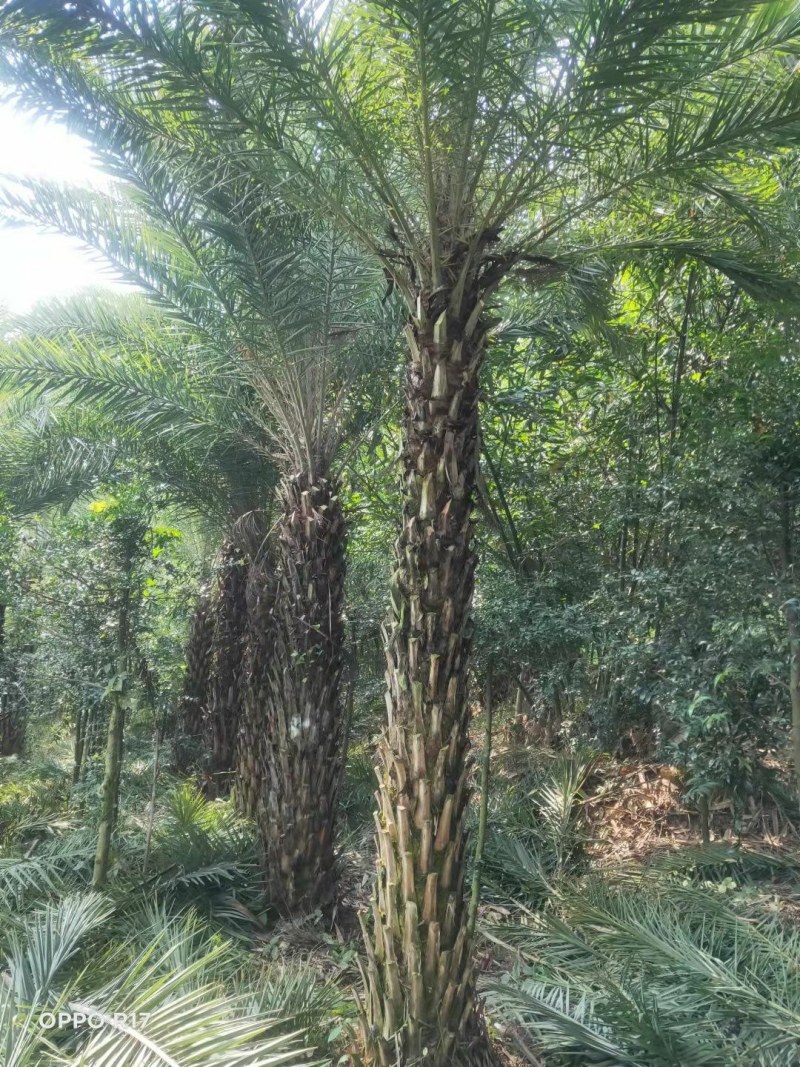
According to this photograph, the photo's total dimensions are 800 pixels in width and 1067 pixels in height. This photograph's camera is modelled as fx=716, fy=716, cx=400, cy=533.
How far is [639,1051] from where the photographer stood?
2.78 meters

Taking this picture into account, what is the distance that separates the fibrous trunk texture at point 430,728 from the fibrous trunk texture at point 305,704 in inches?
84.5

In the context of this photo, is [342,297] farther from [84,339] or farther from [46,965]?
[46,965]

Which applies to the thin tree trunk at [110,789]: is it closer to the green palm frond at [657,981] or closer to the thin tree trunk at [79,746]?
the green palm frond at [657,981]

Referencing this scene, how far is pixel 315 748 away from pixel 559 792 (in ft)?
7.12

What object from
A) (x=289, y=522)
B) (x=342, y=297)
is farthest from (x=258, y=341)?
(x=289, y=522)

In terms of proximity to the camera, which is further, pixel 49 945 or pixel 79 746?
pixel 79 746

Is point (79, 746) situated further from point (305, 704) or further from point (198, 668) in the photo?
point (305, 704)

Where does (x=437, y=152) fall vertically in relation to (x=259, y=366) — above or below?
above

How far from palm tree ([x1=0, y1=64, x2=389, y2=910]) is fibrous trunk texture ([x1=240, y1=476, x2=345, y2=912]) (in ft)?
0.03

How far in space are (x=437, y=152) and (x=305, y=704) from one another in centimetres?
364

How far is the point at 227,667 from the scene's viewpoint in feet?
28.4

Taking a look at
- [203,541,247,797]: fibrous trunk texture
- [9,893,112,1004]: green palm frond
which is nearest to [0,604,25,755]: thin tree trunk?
[203,541,247,797]: fibrous trunk texture

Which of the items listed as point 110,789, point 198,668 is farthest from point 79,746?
point 110,789

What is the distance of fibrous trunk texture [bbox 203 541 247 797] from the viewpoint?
27.8ft
